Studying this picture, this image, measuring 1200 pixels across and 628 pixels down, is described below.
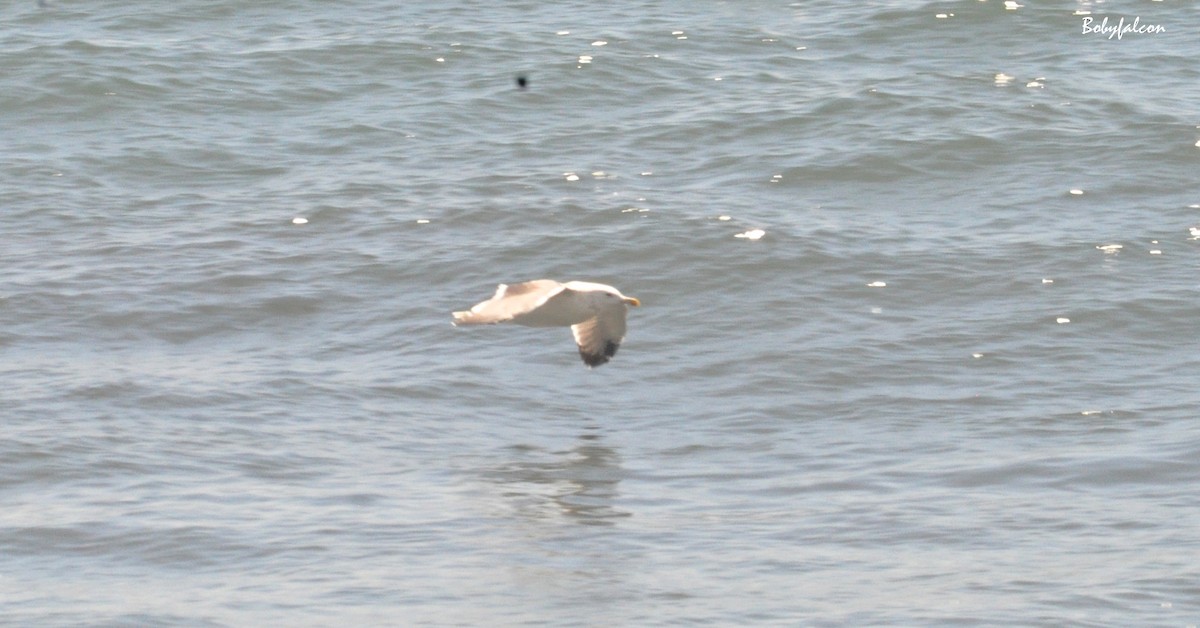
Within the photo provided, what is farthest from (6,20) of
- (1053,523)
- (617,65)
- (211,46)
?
(1053,523)

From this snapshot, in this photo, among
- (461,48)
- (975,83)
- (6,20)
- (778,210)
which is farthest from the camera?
(6,20)

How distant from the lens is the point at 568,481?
8.62 meters

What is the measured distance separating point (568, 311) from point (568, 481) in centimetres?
79

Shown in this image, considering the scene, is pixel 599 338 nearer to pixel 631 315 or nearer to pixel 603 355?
pixel 603 355

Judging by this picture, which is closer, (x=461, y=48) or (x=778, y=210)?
(x=778, y=210)

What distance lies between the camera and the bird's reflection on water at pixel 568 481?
8125 millimetres

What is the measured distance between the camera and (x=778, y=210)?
13320 millimetres

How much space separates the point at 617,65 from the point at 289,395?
7.57 metres

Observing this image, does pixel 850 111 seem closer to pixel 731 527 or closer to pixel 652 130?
pixel 652 130

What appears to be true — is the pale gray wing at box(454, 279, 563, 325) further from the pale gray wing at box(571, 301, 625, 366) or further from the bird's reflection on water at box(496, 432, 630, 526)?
Answer: the bird's reflection on water at box(496, 432, 630, 526)

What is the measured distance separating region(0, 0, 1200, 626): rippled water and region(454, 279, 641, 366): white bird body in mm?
508

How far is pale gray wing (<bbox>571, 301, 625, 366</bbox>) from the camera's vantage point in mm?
9188
